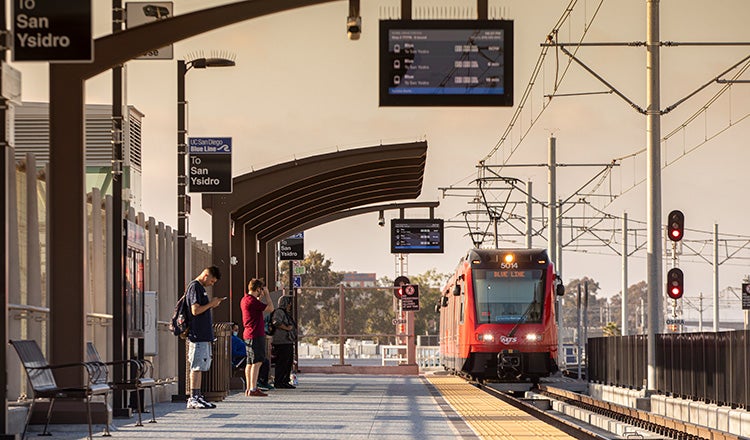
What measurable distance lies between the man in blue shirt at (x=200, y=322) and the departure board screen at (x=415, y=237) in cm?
3353

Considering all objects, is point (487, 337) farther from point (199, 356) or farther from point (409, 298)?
point (409, 298)

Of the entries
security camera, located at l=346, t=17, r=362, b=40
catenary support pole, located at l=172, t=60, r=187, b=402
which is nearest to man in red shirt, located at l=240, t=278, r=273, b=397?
catenary support pole, located at l=172, t=60, r=187, b=402

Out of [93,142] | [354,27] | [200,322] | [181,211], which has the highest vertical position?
Answer: [93,142]

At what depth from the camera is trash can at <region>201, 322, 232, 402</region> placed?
2291 centimetres

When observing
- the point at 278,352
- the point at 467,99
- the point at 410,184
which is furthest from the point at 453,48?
the point at 410,184

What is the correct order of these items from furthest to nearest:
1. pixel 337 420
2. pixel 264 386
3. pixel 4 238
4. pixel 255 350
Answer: pixel 264 386, pixel 255 350, pixel 337 420, pixel 4 238

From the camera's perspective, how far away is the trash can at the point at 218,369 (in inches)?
902

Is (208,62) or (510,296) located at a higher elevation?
(208,62)

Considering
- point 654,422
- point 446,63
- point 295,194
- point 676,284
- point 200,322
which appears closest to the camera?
point 200,322

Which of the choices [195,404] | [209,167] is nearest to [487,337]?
[209,167]

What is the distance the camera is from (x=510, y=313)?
37062mm

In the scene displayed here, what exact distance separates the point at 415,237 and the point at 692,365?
28.7 metres

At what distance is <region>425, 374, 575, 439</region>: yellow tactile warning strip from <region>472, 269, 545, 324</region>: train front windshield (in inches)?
447

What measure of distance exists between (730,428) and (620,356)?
1138cm
